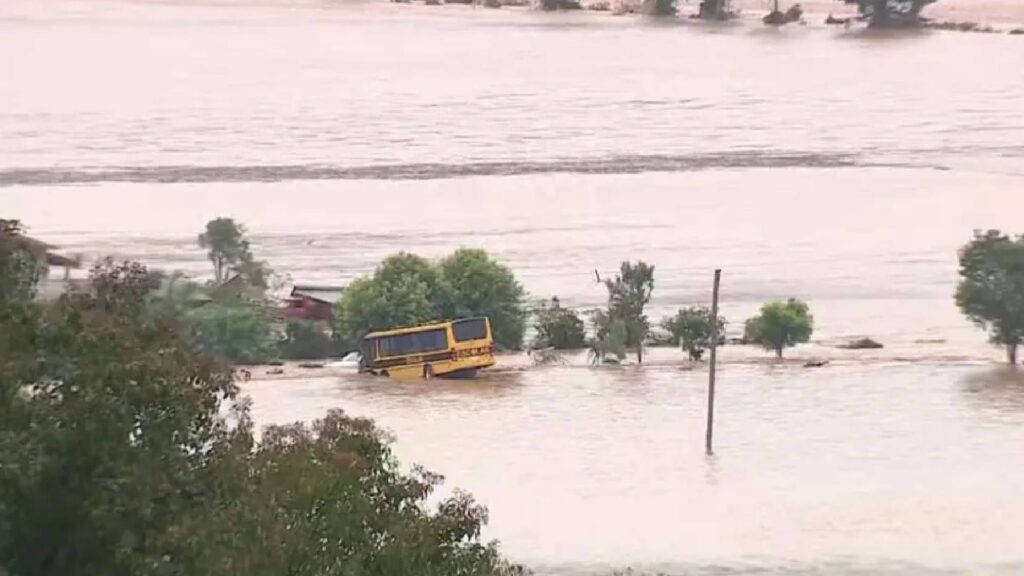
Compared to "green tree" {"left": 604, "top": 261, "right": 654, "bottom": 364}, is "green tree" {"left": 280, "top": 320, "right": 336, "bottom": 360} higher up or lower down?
lower down

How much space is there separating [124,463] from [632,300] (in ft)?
22.5

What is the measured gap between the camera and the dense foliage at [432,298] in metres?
8.91

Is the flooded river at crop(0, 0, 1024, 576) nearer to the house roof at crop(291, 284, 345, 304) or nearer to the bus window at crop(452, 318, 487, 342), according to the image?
the bus window at crop(452, 318, 487, 342)

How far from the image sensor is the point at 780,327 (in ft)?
30.3

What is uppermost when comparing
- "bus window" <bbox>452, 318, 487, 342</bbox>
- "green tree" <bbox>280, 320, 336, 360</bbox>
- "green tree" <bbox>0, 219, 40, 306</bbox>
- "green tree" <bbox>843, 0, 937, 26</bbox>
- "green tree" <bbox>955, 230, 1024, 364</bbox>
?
"green tree" <bbox>843, 0, 937, 26</bbox>

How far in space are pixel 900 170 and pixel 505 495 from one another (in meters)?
8.52

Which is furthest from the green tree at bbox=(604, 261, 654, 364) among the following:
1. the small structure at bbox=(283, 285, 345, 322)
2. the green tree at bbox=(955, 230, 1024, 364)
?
the green tree at bbox=(955, 230, 1024, 364)

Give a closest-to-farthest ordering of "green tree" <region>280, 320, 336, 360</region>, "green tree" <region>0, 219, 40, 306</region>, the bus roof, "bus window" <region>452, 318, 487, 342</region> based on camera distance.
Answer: "green tree" <region>0, 219, 40, 306</region>
the bus roof
"bus window" <region>452, 318, 487, 342</region>
"green tree" <region>280, 320, 336, 360</region>

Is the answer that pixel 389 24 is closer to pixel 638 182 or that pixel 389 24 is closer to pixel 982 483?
pixel 638 182

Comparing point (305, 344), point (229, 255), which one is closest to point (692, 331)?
point (305, 344)

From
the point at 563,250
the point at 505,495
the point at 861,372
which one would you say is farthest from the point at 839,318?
the point at 505,495

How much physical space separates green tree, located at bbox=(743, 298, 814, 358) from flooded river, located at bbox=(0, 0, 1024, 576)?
0.09m

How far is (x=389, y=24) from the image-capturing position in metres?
25.8

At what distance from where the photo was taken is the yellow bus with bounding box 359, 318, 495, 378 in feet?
28.3
